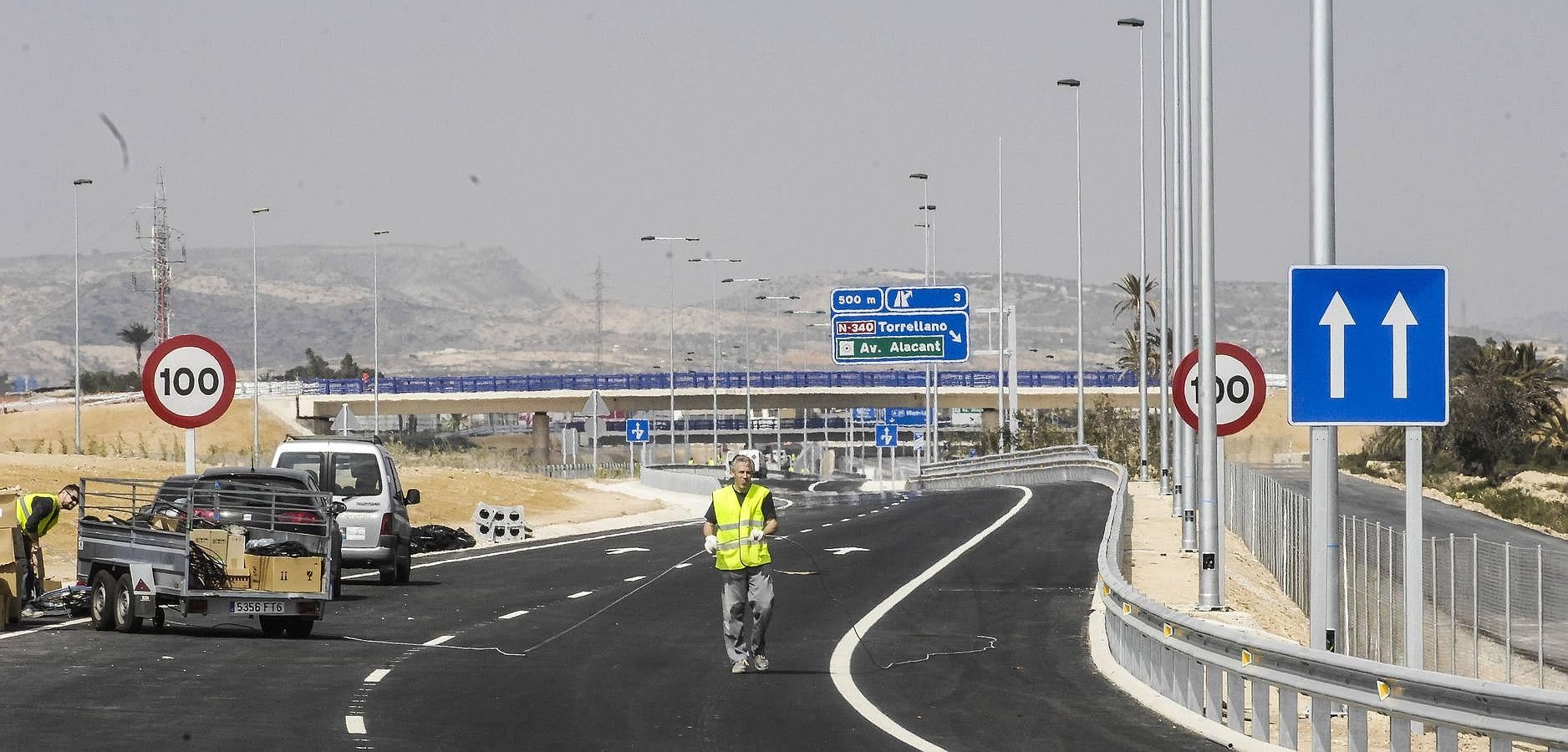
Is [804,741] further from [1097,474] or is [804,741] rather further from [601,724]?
[1097,474]

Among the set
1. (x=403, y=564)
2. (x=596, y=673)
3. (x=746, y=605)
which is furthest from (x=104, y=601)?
(x=403, y=564)

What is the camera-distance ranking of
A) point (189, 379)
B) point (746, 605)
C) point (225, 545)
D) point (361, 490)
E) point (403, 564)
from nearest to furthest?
point (746, 605) < point (189, 379) < point (225, 545) < point (361, 490) < point (403, 564)

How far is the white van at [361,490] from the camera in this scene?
2770cm

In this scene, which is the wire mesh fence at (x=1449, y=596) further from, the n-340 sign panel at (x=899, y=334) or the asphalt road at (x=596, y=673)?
the n-340 sign panel at (x=899, y=334)

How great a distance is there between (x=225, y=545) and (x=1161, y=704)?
9.57 meters

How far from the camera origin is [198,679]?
16219 mm

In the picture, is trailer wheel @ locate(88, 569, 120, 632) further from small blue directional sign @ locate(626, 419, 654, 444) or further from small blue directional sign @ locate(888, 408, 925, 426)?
small blue directional sign @ locate(888, 408, 925, 426)

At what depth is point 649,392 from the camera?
403 ft

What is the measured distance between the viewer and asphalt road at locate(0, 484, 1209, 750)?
1319cm

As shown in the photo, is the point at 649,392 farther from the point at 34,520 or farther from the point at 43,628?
the point at 43,628

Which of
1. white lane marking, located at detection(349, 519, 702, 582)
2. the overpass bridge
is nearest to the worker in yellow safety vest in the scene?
white lane marking, located at detection(349, 519, 702, 582)

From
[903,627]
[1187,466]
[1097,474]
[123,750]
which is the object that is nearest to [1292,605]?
[1187,466]

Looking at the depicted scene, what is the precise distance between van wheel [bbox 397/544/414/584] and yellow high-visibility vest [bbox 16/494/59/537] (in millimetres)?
7000

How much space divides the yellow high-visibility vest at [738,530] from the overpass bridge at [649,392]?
337ft
